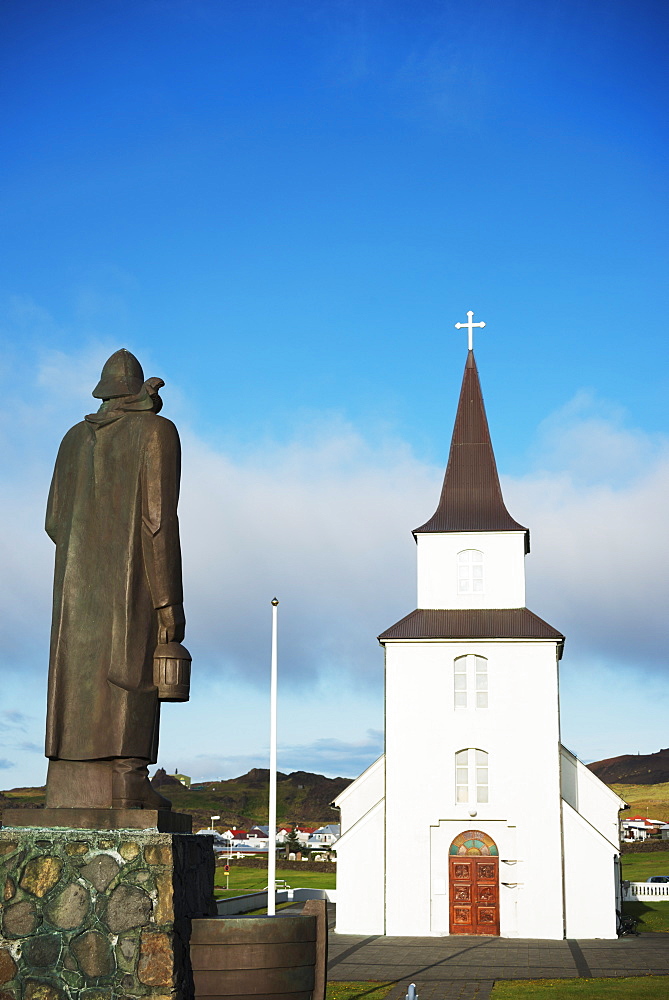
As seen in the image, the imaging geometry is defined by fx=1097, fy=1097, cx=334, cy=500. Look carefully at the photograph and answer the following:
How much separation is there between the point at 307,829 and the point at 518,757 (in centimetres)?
7543

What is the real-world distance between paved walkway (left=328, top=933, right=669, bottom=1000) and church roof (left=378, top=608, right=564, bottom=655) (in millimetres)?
9219

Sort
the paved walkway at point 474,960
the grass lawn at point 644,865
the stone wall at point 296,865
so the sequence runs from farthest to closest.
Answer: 1. the stone wall at point 296,865
2. the grass lawn at point 644,865
3. the paved walkway at point 474,960

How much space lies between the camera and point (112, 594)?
→ 23.4 ft

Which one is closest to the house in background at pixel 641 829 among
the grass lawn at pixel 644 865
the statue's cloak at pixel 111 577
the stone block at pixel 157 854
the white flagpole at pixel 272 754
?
the grass lawn at pixel 644 865

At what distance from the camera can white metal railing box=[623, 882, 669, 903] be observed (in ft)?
157

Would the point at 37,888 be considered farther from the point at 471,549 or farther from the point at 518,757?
the point at 471,549

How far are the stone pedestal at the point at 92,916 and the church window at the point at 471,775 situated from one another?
2925 cm

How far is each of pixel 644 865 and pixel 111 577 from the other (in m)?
60.7

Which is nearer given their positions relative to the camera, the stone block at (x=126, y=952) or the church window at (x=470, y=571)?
the stone block at (x=126, y=952)

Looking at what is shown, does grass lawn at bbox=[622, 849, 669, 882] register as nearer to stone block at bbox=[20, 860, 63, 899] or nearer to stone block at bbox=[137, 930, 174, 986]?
stone block at bbox=[137, 930, 174, 986]

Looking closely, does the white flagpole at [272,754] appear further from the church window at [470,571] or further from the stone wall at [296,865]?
the stone wall at [296,865]

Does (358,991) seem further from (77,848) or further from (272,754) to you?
(77,848)

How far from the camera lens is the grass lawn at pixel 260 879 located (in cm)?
4712

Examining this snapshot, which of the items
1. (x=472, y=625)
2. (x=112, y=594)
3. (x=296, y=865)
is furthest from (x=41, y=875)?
(x=296, y=865)
